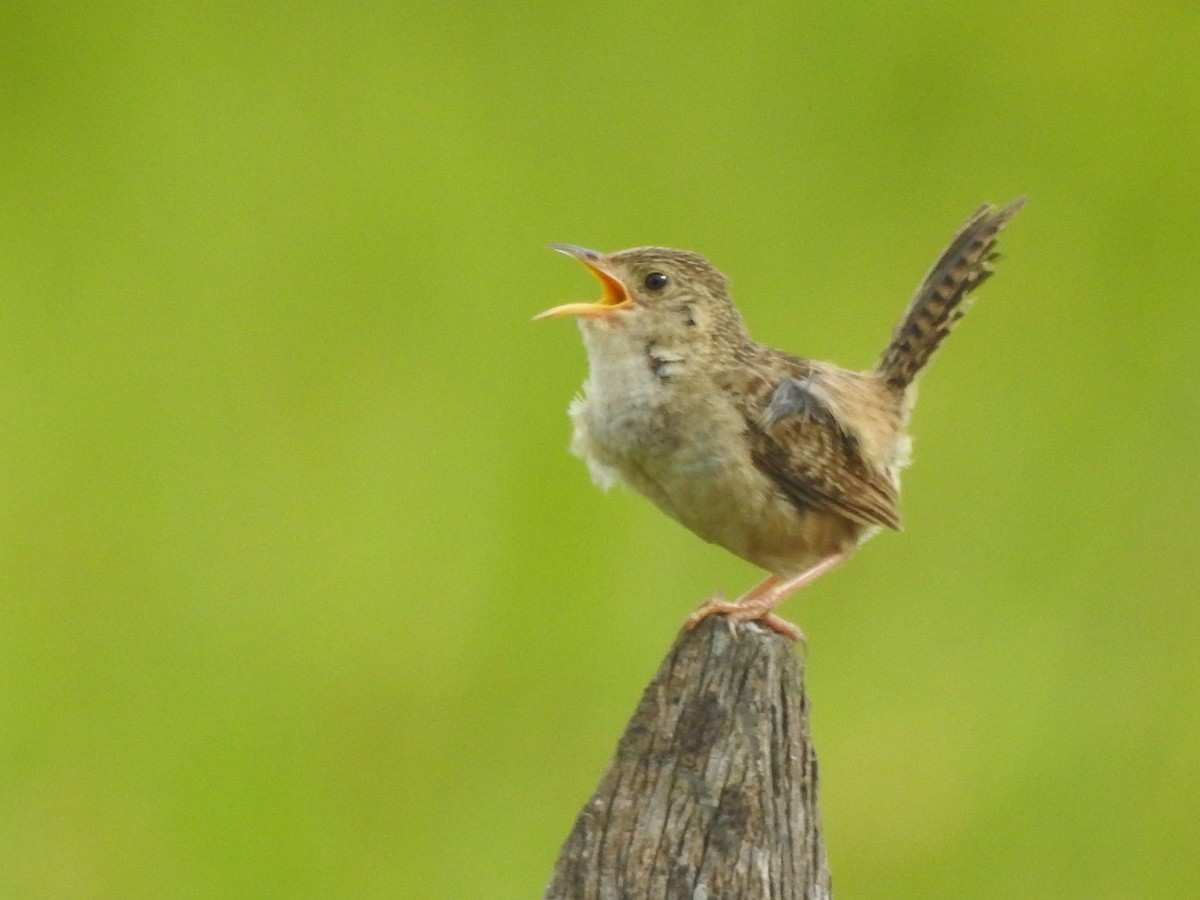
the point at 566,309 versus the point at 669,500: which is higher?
the point at 566,309

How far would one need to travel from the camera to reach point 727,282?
112 inches

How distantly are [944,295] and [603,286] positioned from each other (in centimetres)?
73

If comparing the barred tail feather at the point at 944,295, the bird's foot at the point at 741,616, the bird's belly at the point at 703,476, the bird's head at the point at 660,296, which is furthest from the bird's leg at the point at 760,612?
the barred tail feather at the point at 944,295

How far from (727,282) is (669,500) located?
0.48m

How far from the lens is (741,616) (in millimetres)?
2051

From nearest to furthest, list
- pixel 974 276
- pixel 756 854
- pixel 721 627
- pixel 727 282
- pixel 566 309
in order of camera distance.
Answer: pixel 756 854, pixel 721 627, pixel 566 309, pixel 727 282, pixel 974 276

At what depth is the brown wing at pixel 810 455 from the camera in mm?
2609

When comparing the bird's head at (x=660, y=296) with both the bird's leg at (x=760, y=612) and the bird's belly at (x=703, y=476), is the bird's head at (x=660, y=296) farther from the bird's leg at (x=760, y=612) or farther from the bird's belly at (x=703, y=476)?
the bird's leg at (x=760, y=612)

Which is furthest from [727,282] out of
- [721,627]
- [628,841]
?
[628,841]

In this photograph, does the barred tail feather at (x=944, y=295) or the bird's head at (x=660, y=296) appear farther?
the barred tail feather at (x=944, y=295)

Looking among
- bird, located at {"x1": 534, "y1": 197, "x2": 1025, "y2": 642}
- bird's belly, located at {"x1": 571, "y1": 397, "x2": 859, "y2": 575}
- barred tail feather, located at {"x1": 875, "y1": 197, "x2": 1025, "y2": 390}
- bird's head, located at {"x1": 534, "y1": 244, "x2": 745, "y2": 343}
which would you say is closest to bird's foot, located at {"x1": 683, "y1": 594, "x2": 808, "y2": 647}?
bird, located at {"x1": 534, "y1": 197, "x2": 1025, "y2": 642}

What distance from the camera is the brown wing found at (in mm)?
2609

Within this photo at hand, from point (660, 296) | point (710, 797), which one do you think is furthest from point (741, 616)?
point (660, 296)

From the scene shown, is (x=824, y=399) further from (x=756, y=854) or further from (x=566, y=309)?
(x=756, y=854)
